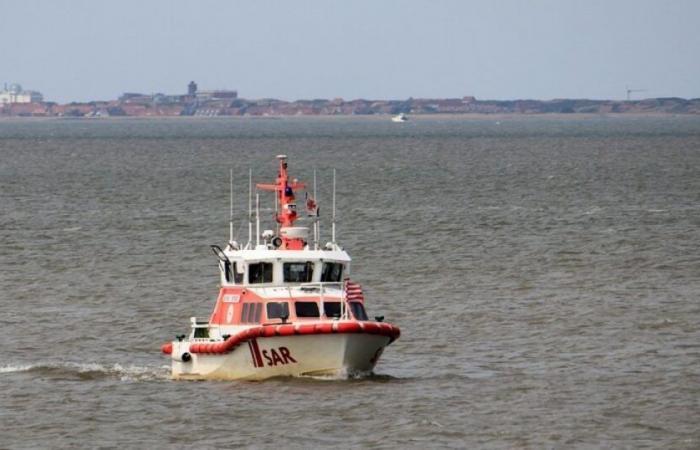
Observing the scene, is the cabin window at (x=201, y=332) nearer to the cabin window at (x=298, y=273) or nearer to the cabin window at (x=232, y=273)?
the cabin window at (x=232, y=273)

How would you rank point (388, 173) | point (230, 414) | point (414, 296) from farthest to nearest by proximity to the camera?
point (388, 173)
point (414, 296)
point (230, 414)

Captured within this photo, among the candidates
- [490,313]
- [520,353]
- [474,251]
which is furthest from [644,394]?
[474,251]

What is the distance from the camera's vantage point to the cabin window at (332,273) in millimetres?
39219

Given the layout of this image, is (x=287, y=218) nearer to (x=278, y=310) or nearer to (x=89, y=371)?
(x=278, y=310)

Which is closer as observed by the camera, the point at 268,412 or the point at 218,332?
Answer: the point at 268,412

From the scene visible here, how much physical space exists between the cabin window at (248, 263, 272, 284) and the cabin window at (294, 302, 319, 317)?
114 centimetres

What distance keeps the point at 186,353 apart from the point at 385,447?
8.00 metres

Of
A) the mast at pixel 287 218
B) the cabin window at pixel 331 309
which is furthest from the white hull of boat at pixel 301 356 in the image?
the mast at pixel 287 218

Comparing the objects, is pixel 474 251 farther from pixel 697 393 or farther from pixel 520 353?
pixel 697 393

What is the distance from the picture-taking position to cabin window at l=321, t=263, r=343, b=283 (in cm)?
3922

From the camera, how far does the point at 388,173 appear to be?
→ 433 ft

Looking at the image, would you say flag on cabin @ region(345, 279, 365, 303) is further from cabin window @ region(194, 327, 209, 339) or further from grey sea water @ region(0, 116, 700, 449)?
cabin window @ region(194, 327, 209, 339)

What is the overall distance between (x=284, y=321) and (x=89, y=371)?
6281 millimetres

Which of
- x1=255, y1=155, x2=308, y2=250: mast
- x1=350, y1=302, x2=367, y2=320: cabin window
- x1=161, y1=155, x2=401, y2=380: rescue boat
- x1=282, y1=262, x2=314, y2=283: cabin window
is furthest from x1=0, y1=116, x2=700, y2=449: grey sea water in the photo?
x1=255, y1=155, x2=308, y2=250: mast
